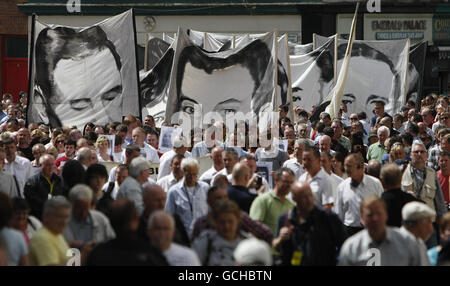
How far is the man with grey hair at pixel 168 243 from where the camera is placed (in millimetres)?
6281

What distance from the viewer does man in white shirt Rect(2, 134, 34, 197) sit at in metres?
10.8

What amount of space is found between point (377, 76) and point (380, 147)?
7439 mm

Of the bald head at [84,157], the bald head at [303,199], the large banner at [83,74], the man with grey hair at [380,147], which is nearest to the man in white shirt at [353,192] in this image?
the bald head at [303,199]

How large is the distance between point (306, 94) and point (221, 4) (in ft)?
43.9

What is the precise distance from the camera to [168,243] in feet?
20.8

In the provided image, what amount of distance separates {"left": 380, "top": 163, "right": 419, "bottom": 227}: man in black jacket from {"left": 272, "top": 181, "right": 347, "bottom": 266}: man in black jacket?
1.15 meters

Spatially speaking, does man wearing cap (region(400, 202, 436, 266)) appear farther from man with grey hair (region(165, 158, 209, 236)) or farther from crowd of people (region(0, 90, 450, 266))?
man with grey hair (region(165, 158, 209, 236))

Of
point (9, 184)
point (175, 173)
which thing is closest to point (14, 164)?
point (9, 184)

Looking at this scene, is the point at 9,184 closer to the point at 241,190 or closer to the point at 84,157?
the point at 84,157

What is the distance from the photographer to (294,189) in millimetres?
7254

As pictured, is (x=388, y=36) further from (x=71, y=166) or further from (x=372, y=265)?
(x=372, y=265)

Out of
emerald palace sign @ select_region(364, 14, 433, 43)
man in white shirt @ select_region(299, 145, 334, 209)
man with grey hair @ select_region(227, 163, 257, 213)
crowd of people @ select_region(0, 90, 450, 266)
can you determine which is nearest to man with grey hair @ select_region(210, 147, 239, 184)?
crowd of people @ select_region(0, 90, 450, 266)

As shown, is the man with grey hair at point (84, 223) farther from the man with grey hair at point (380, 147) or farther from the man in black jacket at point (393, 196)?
the man with grey hair at point (380, 147)

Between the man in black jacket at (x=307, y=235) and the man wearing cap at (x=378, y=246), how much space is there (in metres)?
0.54
